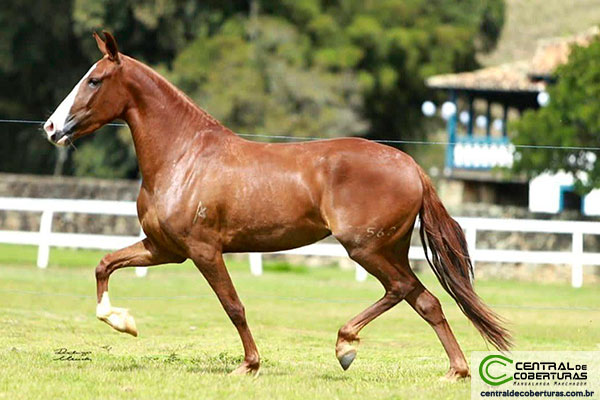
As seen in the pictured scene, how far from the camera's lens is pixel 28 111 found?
42.8 metres

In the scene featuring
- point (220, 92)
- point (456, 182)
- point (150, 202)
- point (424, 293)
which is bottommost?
point (456, 182)

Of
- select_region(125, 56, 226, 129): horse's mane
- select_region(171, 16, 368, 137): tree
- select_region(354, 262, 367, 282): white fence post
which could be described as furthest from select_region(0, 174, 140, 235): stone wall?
select_region(125, 56, 226, 129): horse's mane

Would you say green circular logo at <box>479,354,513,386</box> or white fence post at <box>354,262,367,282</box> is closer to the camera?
green circular logo at <box>479,354,513,386</box>

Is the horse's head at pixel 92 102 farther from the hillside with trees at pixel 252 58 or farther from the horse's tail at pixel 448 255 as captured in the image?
the hillside with trees at pixel 252 58

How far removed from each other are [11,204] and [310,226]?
40.2ft

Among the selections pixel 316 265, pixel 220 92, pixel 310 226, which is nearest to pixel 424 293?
pixel 310 226

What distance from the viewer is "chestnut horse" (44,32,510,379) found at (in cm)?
895

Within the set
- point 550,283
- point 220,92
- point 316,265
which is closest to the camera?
point 550,283

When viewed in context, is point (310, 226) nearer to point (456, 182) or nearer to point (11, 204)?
point (11, 204)

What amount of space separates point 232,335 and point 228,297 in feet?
12.4

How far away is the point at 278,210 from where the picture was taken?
29.6 feet

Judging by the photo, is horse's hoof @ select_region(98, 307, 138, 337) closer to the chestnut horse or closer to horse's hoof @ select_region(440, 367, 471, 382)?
the chestnut horse
